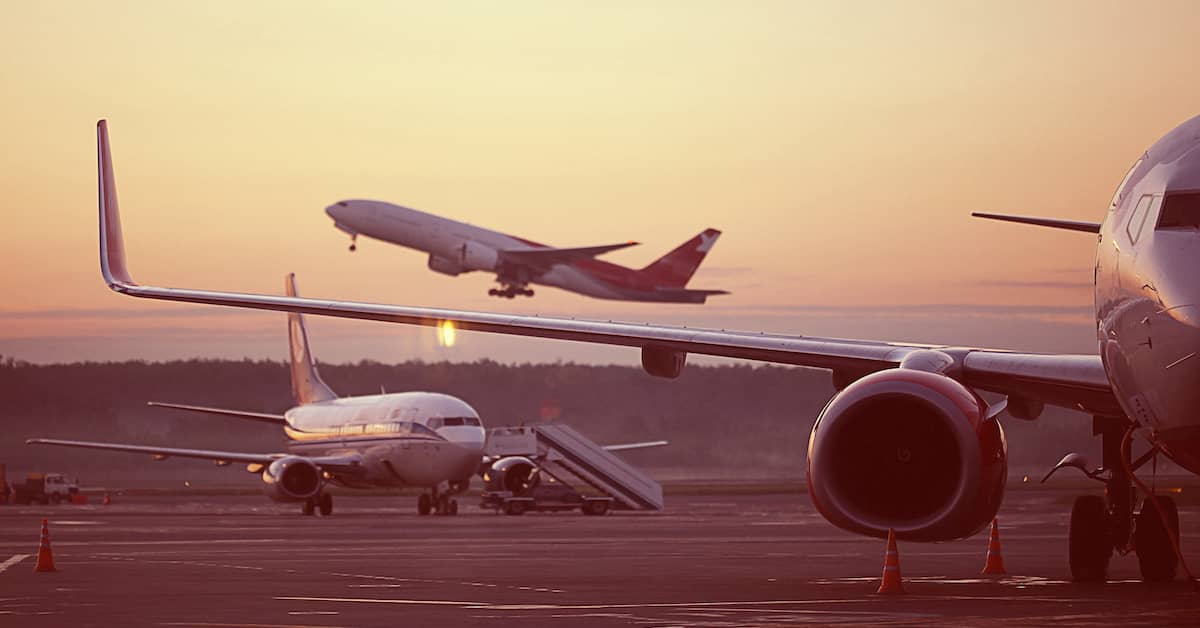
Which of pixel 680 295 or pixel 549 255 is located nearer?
pixel 549 255

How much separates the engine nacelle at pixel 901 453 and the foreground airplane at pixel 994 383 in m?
0.01

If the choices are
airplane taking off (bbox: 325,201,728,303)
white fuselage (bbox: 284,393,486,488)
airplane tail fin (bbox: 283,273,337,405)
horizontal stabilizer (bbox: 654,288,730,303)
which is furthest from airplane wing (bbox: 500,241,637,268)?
white fuselage (bbox: 284,393,486,488)

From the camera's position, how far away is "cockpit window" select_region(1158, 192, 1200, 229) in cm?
1166

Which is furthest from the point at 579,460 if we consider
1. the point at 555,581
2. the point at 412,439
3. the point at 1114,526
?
the point at 1114,526

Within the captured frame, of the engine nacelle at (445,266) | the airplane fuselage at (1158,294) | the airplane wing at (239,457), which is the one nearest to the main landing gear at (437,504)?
the airplane wing at (239,457)

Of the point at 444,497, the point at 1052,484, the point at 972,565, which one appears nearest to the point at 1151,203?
the point at 972,565

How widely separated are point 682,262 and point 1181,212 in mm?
79093

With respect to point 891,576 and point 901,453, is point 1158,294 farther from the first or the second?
point 891,576

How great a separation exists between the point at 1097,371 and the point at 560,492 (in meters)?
40.0

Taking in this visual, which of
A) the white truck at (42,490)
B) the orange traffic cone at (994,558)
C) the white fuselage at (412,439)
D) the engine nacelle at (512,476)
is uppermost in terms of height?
the orange traffic cone at (994,558)

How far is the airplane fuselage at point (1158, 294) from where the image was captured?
36.7ft

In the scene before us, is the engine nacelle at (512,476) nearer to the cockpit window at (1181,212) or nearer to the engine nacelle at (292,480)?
the engine nacelle at (292,480)

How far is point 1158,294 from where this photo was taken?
37.4ft

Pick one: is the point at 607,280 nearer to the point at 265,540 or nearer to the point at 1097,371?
the point at 265,540
